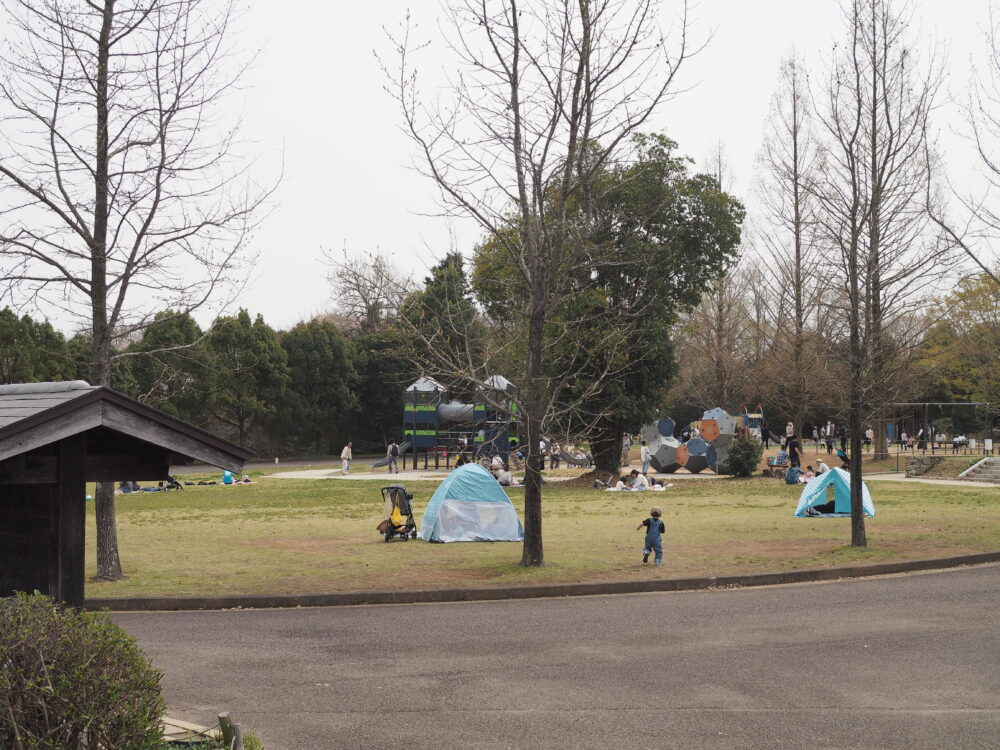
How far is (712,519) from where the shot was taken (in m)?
24.4

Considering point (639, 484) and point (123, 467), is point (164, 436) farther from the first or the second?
point (639, 484)

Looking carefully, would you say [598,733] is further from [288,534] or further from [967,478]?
[967,478]

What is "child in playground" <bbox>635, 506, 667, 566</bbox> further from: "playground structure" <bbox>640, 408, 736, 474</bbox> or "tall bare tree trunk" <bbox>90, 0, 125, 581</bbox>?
"playground structure" <bbox>640, 408, 736, 474</bbox>

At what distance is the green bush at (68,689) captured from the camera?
201 inches

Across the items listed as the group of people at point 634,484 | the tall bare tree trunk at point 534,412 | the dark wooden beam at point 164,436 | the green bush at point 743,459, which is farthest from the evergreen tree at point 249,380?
the dark wooden beam at point 164,436

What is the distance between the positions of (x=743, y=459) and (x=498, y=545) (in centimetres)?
2273

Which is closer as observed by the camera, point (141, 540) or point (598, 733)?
point (598, 733)

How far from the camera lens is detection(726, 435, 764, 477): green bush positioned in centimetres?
4003

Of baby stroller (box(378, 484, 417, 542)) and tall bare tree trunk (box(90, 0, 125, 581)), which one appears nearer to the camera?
tall bare tree trunk (box(90, 0, 125, 581))

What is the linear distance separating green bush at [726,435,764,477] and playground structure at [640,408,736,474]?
244 cm

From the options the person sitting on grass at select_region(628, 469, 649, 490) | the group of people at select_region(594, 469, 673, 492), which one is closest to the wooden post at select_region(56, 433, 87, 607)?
the group of people at select_region(594, 469, 673, 492)

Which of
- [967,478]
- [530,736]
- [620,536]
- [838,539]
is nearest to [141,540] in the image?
[620,536]

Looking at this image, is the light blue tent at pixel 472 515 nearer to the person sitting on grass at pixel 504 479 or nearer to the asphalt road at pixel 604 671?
the asphalt road at pixel 604 671

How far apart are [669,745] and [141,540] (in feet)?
53.8
